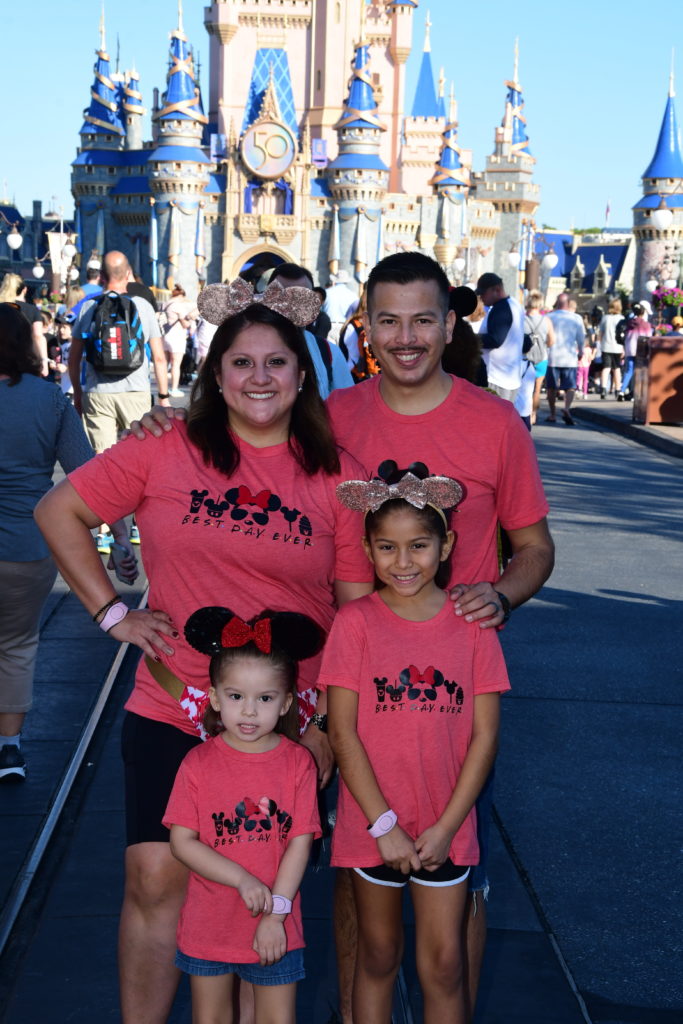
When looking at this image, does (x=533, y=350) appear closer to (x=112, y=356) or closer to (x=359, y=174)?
(x=112, y=356)

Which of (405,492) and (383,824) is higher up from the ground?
(405,492)

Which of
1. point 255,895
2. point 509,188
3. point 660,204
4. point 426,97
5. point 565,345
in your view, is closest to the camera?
point 255,895

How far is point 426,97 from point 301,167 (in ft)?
74.0

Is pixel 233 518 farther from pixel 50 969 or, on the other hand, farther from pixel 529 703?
pixel 529 703

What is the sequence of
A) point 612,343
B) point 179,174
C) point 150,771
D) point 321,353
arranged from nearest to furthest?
point 150,771 → point 321,353 → point 612,343 → point 179,174

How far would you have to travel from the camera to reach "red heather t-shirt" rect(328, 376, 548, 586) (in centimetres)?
304

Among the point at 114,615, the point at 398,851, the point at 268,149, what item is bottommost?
the point at 398,851

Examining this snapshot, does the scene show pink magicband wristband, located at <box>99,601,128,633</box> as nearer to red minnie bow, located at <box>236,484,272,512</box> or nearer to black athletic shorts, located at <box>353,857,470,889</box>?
red minnie bow, located at <box>236,484,272,512</box>

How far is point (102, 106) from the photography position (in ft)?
246

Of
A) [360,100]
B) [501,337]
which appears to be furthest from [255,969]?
[360,100]

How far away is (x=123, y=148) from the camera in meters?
76.8

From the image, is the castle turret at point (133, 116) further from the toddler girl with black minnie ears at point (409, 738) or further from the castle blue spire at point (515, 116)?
the toddler girl with black minnie ears at point (409, 738)

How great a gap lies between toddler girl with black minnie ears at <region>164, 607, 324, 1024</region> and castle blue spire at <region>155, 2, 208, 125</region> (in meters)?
68.1

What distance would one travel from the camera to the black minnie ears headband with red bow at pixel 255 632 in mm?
2691
